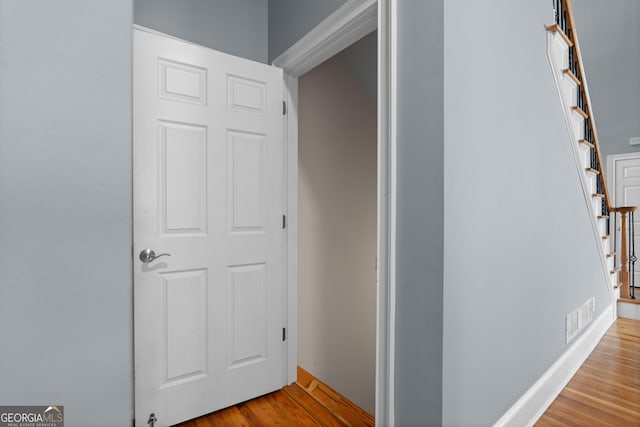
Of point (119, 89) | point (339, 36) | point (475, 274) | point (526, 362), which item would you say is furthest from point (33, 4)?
point (526, 362)

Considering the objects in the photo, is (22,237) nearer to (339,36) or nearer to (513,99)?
(339,36)

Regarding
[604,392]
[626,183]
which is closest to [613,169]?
[626,183]

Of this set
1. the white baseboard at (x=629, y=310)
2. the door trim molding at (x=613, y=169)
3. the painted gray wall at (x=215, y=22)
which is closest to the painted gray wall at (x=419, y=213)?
the painted gray wall at (x=215, y=22)

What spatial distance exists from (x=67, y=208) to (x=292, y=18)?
60.5 inches

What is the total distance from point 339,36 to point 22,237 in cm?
154

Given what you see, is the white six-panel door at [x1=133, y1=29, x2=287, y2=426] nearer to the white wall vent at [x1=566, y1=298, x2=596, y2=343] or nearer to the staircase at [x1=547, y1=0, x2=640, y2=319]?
the staircase at [x1=547, y1=0, x2=640, y2=319]

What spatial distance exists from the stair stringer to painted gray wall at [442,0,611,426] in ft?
0.29

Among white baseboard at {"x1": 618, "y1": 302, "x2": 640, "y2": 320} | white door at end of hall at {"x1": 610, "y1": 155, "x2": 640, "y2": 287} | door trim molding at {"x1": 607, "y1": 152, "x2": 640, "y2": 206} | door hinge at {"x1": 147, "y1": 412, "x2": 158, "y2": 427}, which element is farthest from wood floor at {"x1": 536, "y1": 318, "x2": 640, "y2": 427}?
door trim molding at {"x1": 607, "y1": 152, "x2": 640, "y2": 206}

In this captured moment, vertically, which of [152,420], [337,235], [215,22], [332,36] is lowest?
[152,420]

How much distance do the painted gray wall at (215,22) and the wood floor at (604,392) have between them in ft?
8.70

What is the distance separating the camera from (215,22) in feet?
6.18

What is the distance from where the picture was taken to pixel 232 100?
1.79 metres

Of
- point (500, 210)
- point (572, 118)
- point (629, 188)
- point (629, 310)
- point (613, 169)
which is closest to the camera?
point (500, 210)

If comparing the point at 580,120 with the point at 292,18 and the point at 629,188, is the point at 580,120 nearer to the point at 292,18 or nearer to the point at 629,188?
the point at 292,18
